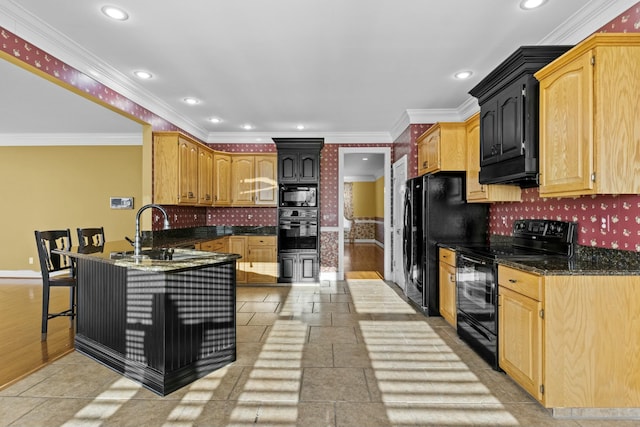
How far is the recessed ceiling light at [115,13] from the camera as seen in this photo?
250cm

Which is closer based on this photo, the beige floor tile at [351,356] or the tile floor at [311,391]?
the tile floor at [311,391]

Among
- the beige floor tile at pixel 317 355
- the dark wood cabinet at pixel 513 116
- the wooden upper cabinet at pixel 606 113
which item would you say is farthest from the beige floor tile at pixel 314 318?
the wooden upper cabinet at pixel 606 113

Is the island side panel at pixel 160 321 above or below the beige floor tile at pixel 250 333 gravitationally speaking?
above

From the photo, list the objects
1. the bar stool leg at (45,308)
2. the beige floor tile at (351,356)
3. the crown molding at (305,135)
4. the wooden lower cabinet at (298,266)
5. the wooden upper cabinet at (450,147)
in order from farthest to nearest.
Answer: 1. the crown molding at (305,135)
2. the wooden lower cabinet at (298,266)
3. the wooden upper cabinet at (450,147)
4. the bar stool leg at (45,308)
5. the beige floor tile at (351,356)

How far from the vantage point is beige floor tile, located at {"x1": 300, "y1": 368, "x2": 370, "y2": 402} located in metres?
2.28

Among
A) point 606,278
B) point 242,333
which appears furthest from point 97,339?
point 606,278

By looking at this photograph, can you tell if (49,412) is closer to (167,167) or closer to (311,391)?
(311,391)

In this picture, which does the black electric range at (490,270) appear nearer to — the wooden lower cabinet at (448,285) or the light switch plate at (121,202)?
the wooden lower cabinet at (448,285)

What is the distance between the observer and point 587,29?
2.61m

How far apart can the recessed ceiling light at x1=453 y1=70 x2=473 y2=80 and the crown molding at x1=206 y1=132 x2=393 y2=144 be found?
2448 millimetres

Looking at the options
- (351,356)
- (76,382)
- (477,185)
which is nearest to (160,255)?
(76,382)

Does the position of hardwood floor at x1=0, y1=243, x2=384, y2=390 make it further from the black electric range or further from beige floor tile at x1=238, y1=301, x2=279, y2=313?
the black electric range

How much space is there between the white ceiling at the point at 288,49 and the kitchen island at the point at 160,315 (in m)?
1.85

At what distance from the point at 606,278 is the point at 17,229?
8.62m
